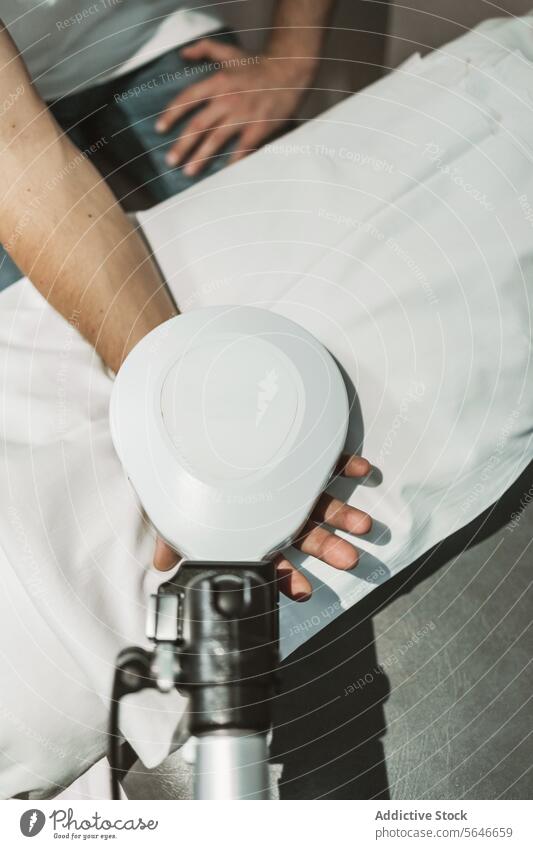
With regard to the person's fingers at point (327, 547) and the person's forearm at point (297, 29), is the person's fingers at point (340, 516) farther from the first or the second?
the person's forearm at point (297, 29)

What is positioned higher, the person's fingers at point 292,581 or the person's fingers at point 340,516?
the person's fingers at point 340,516

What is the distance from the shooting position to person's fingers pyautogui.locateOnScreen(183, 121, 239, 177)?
538mm

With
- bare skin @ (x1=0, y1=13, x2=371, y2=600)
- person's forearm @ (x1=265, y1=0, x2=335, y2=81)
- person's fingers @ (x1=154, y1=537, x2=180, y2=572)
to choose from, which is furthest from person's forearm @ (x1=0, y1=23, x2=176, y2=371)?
person's forearm @ (x1=265, y1=0, x2=335, y2=81)

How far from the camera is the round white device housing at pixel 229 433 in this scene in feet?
1.19

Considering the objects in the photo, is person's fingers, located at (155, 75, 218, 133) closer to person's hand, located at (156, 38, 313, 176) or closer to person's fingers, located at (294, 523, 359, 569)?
person's hand, located at (156, 38, 313, 176)

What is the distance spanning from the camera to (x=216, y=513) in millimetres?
362

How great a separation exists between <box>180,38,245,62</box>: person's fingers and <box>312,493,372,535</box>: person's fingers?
363 millimetres

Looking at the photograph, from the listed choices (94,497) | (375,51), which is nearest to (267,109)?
(375,51)

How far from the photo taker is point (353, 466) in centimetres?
40

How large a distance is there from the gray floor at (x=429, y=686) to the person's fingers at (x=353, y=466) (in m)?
0.13
